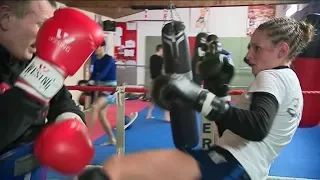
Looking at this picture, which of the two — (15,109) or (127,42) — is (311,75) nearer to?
(15,109)

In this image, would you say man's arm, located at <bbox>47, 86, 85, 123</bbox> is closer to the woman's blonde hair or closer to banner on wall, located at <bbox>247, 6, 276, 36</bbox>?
the woman's blonde hair

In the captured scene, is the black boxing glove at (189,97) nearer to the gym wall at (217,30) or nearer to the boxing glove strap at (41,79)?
the boxing glove strap at (41,79)

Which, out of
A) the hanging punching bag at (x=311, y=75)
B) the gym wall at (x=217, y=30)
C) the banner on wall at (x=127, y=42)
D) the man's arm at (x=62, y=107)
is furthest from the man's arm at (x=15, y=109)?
the banner on wall at (x=127, y=42)

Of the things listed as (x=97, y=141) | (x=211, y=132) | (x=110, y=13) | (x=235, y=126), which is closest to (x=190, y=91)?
(x=235, y=126)

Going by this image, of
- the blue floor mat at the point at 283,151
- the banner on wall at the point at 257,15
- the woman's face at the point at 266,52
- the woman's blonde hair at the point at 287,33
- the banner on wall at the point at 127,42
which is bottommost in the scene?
the blue floor mat at the point at 283,151

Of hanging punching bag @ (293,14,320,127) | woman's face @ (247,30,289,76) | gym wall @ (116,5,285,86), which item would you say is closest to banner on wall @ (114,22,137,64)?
gym wall @ (116,5,285,86)

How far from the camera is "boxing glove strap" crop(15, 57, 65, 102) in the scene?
3.06 feet

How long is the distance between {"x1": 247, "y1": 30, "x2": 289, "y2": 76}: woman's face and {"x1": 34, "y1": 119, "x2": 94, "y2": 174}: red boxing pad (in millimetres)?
712

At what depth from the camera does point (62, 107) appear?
4.39 ft

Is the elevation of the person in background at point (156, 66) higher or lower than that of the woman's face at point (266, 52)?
lower

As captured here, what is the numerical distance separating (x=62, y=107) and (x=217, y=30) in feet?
24.1

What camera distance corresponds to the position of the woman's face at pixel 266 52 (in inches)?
51.7

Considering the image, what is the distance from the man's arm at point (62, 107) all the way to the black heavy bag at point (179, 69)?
36 cm

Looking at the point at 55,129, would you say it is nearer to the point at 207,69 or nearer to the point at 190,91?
the point at 190,91
